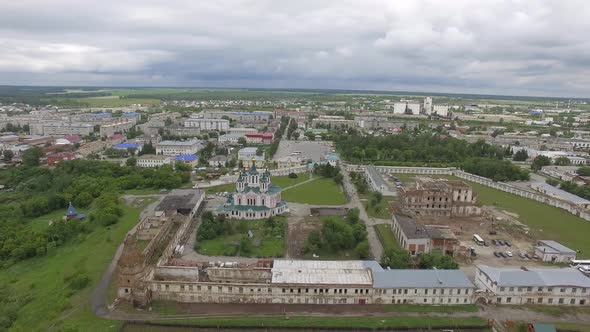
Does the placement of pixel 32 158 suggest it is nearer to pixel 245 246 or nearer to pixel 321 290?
pixel 245 246

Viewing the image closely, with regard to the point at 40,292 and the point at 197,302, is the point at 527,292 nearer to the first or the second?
the point at 197,302

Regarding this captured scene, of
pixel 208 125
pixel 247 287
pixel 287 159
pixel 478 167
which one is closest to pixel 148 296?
pixel 247 287

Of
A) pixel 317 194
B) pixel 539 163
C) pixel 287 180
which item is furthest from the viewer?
pixel 539 163

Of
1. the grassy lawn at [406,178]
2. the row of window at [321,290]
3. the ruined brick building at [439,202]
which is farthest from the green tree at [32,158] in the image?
the grassy lawn at [406,178]

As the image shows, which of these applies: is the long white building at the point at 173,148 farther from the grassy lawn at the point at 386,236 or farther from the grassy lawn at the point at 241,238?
the grassy lawn at the point at 386,236

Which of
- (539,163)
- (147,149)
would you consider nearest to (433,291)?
(539,163)

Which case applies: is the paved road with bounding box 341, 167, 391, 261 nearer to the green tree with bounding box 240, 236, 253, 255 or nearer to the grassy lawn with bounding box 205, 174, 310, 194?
the grassy lawn with bounding box 205, 174, 310, 194
